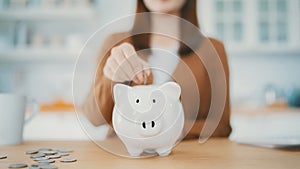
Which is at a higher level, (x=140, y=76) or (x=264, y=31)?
(x=264, y=31)

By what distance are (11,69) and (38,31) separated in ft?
1.24

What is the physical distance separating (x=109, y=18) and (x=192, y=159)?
7.31 feet

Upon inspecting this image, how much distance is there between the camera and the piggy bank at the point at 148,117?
449 mm

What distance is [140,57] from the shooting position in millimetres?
565

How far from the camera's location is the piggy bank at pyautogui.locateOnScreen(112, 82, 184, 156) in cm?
45

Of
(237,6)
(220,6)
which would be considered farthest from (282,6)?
(220,6)

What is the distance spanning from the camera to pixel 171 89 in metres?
0.47

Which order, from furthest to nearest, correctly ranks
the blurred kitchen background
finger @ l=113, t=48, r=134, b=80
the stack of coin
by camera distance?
the blurred kitchen background → finger @ l=113, t=48, r=134, b=80 → the stack of coin

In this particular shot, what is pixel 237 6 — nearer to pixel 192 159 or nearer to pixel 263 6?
pixel 263 6

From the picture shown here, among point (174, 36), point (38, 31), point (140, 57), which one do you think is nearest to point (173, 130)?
point (140, 57)

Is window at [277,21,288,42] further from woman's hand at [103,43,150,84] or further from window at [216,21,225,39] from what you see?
woman's hand at [103,43,150,84]

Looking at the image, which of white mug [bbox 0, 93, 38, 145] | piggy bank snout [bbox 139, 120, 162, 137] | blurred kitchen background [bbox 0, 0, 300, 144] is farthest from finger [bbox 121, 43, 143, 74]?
blurred kitchen background [bbox 0, 0, 300, 144]

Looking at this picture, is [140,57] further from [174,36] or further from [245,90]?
[245,90]

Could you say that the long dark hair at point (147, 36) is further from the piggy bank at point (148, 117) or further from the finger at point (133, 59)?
the piggy bank at point (148, 117)
